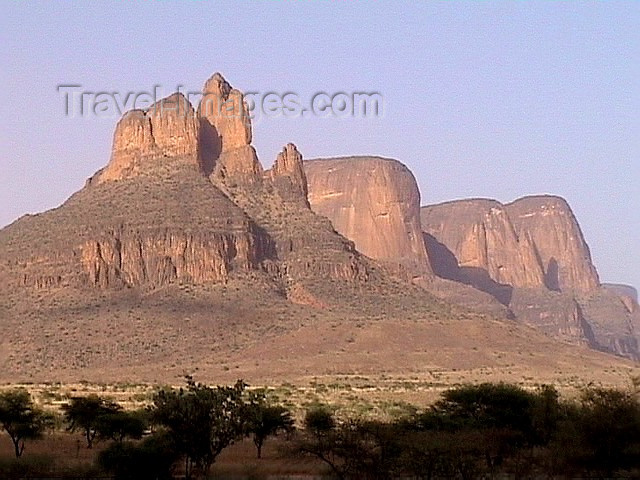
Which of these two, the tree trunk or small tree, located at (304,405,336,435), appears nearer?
small tree, located at (304,405,336,435)

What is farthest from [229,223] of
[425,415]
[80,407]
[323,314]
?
[425,415]

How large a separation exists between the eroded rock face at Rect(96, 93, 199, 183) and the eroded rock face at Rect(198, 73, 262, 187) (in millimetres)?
2854

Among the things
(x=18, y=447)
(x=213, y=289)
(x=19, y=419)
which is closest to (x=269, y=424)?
(x=18, y=447)

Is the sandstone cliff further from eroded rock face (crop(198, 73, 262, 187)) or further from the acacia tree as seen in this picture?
the acacia tree

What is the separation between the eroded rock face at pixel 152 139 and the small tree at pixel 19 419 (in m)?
96.8

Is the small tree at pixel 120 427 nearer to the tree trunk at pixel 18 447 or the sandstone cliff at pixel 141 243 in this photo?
the tree trunk at pixel 18 447

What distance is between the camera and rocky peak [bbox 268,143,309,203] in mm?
153000

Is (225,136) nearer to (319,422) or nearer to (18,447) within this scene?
(18,447)

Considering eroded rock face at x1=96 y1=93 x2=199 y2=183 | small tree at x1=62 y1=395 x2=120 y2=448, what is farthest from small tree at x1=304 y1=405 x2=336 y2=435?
eroded rock face at x1=96 y1=93 x2=199 y2=183

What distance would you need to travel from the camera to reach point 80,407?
54.7 metres

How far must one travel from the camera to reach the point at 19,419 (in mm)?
52500

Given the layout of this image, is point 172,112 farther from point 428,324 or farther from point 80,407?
point 80,407

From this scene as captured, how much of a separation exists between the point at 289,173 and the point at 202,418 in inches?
4679

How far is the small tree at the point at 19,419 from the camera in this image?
51.6 metres
